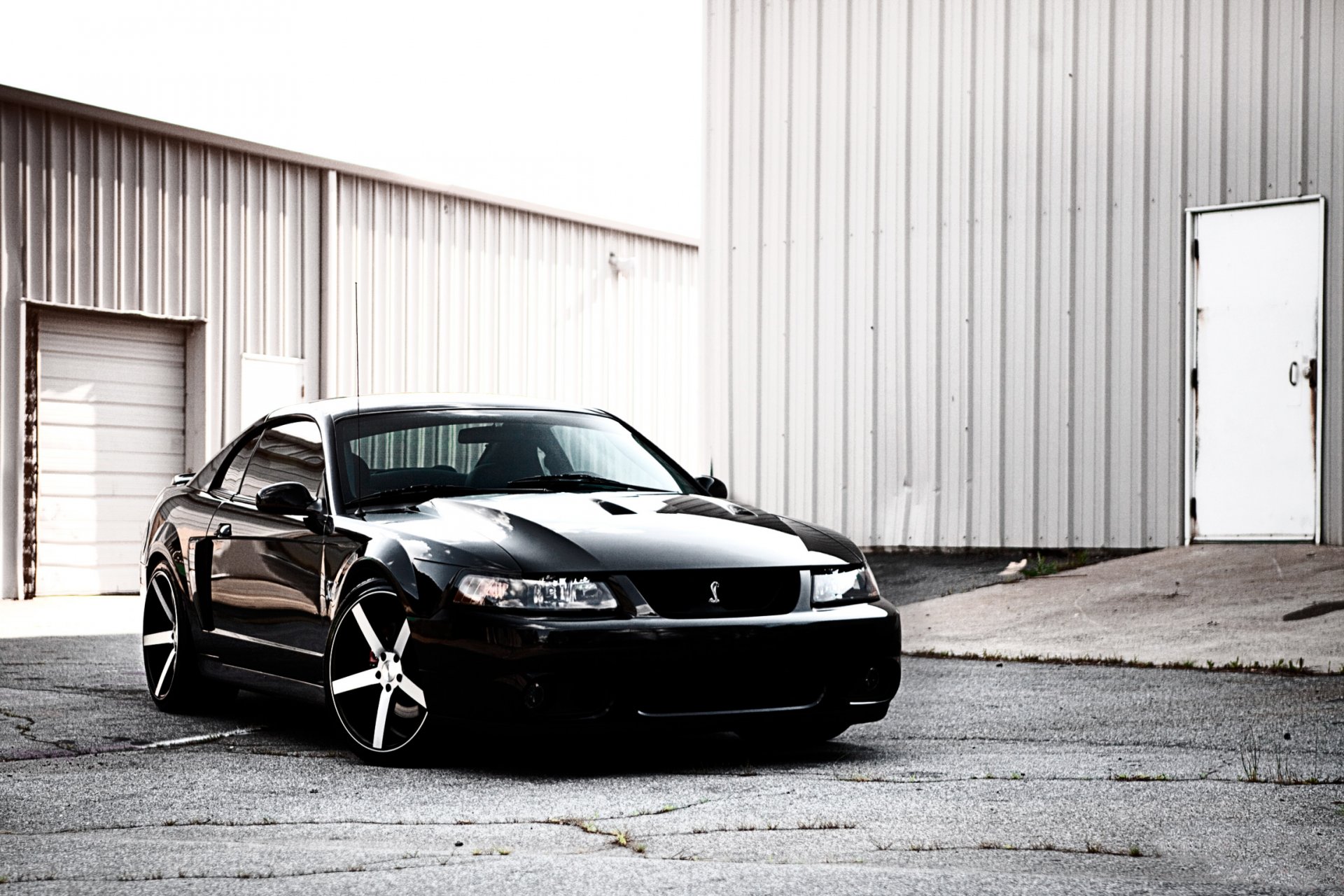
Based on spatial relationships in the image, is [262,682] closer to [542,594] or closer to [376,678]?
[376,678]

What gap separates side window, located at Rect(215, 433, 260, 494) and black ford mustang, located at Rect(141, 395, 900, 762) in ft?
0.33

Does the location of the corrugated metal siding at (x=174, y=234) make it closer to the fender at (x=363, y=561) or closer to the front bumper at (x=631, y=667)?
the fender at (x=363, y=561)

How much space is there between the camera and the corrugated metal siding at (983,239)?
1227cm

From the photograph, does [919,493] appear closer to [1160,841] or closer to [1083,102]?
[1083,102]

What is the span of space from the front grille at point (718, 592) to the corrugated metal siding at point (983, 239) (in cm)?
719

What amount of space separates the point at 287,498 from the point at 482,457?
2.60 feet

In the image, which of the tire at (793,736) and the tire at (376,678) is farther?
the tire at (793,736)

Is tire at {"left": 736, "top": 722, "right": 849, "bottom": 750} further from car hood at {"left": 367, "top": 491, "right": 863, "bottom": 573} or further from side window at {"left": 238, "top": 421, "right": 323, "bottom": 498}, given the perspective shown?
side window at {"left": 238, "top": 421, "right": 323, "bottom": 498}

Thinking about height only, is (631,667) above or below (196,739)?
above

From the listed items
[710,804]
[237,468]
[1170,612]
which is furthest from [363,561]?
[1170,612]

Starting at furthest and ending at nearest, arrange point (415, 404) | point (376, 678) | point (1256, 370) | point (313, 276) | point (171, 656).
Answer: point (313, 276)
point (1256, 370)
point (171, 656)
point (415, 404)
point (376, 678)

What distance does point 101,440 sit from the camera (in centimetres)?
1628

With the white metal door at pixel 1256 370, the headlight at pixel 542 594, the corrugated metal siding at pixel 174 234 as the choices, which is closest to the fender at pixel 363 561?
the headlight at pixel 542 594

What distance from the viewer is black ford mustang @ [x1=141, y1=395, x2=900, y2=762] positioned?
5.45 metres
